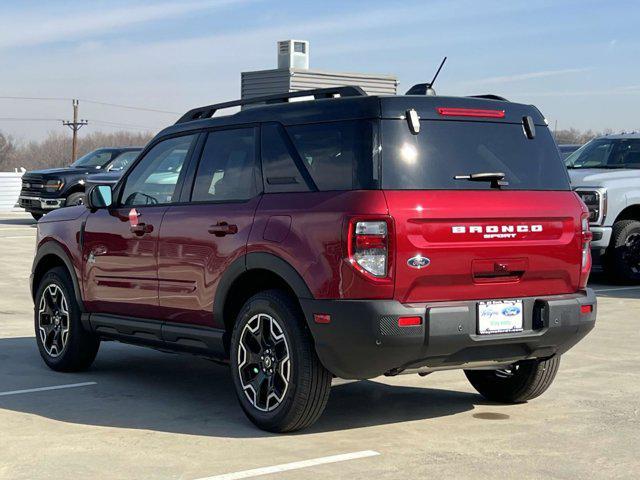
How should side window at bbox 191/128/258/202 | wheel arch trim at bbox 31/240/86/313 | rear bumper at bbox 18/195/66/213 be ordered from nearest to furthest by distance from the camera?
side window at bbox 191/128/258/202 → wheel arch trim at bbox 31/240/86/313 → rear bumper at bbox 18/195/66/213

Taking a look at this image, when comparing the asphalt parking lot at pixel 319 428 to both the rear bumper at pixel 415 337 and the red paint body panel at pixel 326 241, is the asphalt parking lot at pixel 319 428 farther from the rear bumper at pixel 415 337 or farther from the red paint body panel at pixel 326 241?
the red paint body panel at pixel 326 241

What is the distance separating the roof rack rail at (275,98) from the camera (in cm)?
659

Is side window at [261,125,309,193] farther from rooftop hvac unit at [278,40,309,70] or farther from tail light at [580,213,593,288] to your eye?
rooftop hvac unit at [278,40,309,70]

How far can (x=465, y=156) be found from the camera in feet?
21.1

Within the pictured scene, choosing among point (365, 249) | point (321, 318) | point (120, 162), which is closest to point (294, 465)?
point (321, 318)

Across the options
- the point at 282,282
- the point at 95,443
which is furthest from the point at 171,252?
the point at 95,443

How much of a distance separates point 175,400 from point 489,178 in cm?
262

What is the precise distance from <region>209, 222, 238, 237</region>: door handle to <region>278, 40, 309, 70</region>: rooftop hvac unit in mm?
21645

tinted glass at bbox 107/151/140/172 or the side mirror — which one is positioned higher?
tinted glass at bbox 107/151/140/172

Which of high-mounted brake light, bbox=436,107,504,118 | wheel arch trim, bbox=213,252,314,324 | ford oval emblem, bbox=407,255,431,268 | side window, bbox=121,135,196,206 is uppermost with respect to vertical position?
high-mounted brake light, bbox=436,107,504,118

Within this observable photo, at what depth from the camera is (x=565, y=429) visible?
6617mm

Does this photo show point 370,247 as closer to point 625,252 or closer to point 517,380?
point 517,380

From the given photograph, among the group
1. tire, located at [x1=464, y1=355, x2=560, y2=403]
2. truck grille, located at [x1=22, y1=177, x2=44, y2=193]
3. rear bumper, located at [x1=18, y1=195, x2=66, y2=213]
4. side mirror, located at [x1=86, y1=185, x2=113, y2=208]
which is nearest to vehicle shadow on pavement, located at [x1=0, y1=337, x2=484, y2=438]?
tire, located at [x1=464, y1=355, x2=560, y2=403]

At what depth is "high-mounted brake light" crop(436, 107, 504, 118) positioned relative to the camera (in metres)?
6.44
